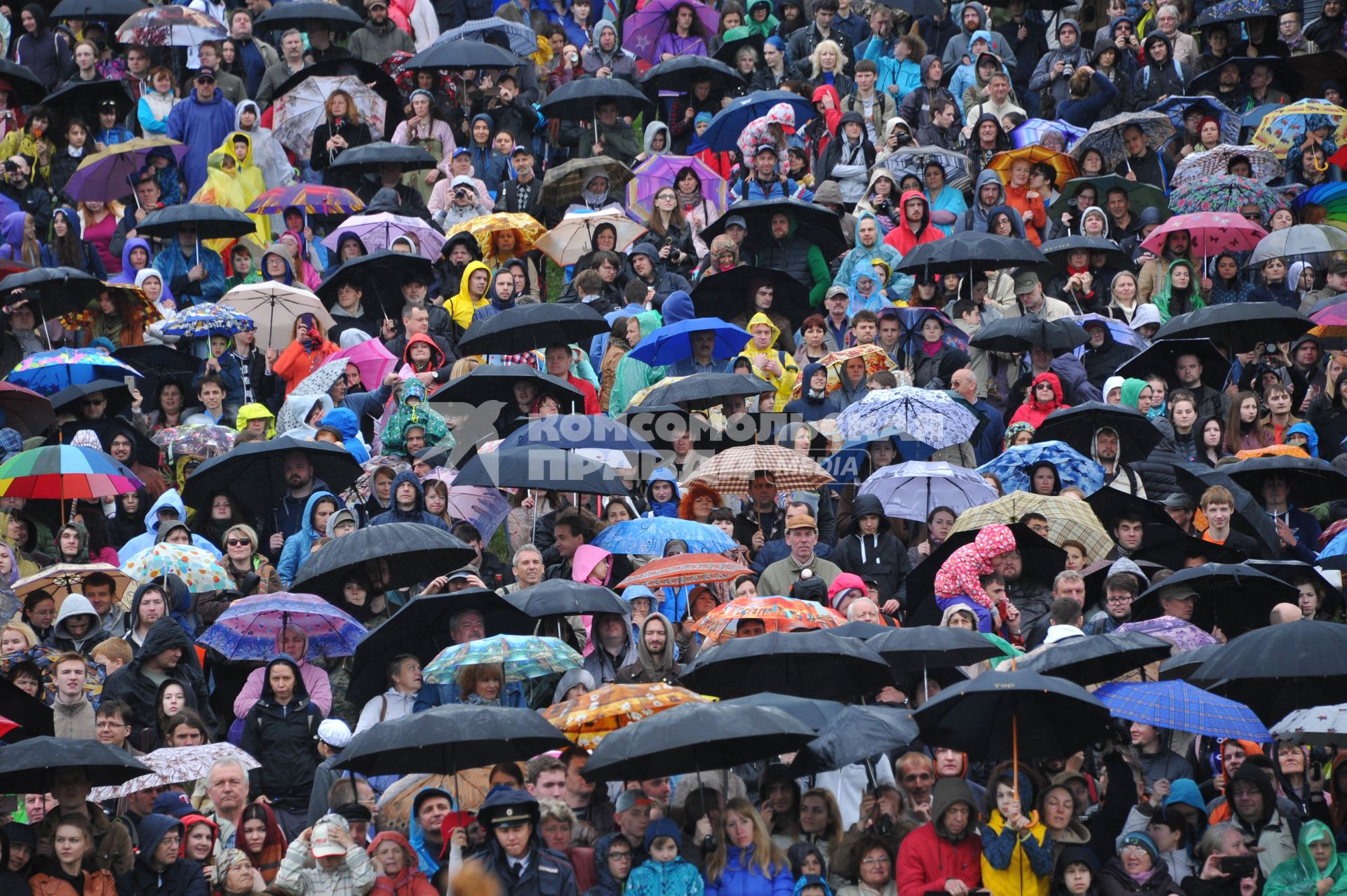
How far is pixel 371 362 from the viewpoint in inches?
718

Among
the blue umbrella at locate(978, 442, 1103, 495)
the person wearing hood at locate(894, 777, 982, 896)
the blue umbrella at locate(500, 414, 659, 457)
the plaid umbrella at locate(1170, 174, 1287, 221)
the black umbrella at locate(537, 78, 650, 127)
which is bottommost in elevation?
the person wearing hood at locate(894, 777, 982, 896)

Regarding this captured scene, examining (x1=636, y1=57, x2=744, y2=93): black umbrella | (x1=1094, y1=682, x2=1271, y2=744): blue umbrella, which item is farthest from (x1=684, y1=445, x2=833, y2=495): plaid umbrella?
(x1=636, y1=57, x2=744, y2=93): black umbrella

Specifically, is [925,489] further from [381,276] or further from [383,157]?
[383,157]

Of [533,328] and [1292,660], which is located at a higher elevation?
[533,328]

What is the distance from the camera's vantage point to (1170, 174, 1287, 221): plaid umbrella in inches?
800

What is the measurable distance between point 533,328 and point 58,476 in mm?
3814

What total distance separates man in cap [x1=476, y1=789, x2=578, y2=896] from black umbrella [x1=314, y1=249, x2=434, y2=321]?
358 inches

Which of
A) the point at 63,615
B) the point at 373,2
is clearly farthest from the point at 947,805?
the point at 373,2

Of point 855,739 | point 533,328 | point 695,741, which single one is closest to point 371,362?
point 533,328

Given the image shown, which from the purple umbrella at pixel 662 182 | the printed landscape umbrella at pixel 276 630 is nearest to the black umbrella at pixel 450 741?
the printed landscape umbrella at pixel 276 630

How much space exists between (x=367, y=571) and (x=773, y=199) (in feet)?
23.7

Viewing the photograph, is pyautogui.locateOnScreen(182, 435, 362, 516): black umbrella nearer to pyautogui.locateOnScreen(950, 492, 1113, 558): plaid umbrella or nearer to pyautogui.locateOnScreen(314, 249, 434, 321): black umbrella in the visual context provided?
pyautogui.locateOnScreen(314, 249, 434, 321): black umbrella

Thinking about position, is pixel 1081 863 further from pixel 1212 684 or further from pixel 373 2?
pixel 373 2

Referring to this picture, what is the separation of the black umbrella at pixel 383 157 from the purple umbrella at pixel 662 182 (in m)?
1.95
